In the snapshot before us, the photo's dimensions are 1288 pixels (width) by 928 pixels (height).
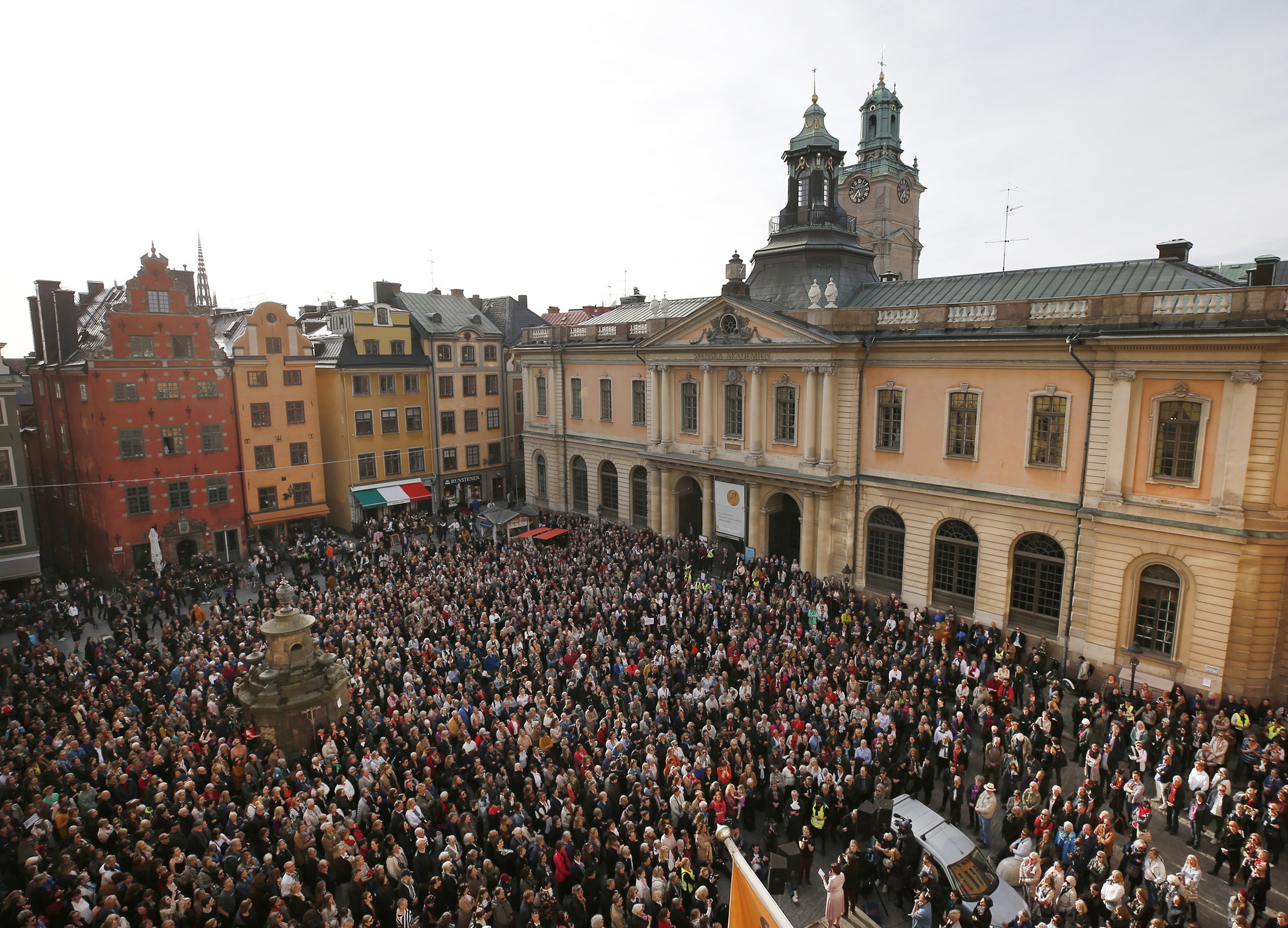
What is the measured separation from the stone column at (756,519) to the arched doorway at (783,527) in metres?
0.32

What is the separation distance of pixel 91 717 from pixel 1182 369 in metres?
30.0

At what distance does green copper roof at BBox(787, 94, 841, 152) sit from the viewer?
35.2 meters

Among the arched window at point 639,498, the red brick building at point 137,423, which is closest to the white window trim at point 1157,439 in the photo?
the arched window at point 639,498

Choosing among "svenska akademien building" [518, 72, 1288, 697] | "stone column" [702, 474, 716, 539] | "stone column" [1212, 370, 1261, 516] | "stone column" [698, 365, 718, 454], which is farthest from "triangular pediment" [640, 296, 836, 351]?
"stone column" [1212, 370, 1261, 516]

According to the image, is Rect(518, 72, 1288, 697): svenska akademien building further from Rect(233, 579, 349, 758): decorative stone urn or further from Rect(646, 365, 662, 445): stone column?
Rect(233, 579, 349, 758): decorative stone urn

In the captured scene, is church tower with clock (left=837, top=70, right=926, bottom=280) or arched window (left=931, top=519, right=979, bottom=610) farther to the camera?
church tower with clock (left=837, top=70, right=926, bottom=280)

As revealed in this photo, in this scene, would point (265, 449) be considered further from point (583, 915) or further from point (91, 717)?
point (583, 915)

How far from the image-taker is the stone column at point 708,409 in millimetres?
33188

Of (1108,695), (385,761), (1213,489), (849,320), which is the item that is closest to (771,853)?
(385,761)

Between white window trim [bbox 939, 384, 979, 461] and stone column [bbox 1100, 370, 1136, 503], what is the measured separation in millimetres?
4101

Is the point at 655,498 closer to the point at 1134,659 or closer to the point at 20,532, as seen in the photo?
the point at 1134,659

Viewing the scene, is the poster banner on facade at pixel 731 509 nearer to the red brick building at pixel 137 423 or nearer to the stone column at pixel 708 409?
the stone column at pixel 708 409

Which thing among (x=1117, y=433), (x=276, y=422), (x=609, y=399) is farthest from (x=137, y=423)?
(x=1117, y=433)

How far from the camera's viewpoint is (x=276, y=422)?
129 feet
